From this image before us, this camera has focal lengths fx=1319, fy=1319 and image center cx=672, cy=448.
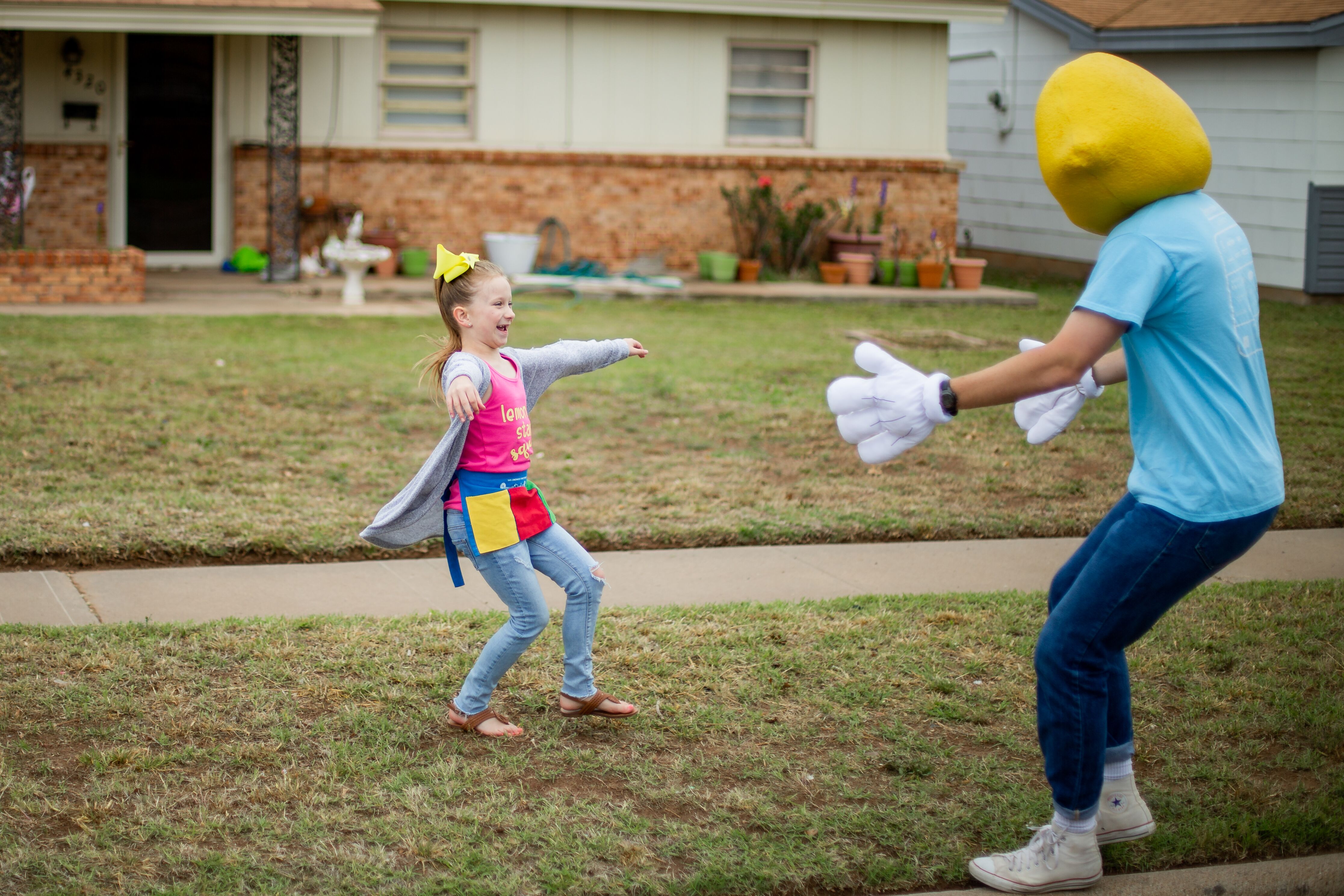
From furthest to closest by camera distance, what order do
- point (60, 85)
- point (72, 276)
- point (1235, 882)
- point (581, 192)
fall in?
point (581, 192), point (60, 85), point (72, 276), point (1235, 882)

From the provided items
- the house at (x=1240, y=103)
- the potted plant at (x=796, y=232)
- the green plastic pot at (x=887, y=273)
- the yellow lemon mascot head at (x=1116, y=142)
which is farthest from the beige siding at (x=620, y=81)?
the yellow lemon mascot head at (x=1116, y=142)

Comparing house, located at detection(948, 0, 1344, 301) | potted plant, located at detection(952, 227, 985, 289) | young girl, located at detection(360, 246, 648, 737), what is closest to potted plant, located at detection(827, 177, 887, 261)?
potted plant, located at detection(952, 227, 985, 289)

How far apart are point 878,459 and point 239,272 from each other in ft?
45.7

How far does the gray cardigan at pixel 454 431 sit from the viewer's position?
3623mm

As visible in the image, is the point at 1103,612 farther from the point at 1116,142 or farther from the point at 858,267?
the point at 858,267

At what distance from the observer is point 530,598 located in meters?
3.75

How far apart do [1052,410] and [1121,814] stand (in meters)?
1.07

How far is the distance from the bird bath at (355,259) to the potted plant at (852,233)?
19.6 feet

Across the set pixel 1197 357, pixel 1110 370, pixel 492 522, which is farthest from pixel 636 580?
pixel 1197 357

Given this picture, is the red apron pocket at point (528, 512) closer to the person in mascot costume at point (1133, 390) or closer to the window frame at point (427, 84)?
the person in mascot costume at point (1133, 390)

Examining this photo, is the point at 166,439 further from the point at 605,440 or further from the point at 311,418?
the point at 605,440

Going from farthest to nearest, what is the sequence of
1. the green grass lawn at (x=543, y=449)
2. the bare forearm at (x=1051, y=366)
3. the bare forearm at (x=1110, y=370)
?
the green grass lawn at (x=543, y=449)
the bare forearm at (x=1110, y=370)
the bare forearm at (x=1051, y=366)

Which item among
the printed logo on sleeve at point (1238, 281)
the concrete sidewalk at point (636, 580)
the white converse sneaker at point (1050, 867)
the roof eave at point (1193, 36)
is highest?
the roof eave at point (1193, 36)

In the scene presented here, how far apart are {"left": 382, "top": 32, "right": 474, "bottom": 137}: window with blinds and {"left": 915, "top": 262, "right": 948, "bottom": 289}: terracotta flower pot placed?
588cm
